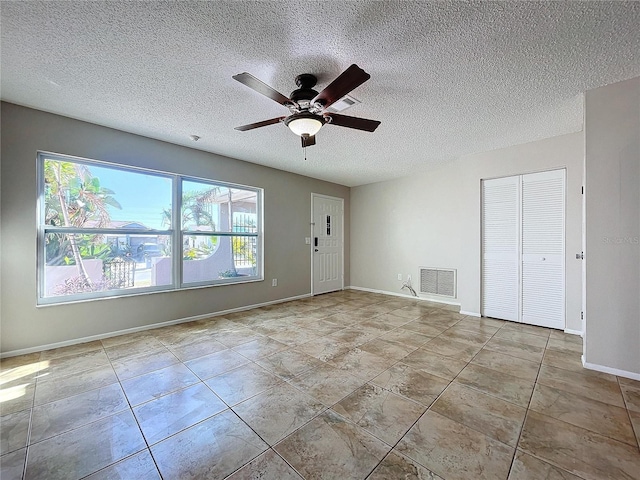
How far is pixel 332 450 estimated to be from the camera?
146cm

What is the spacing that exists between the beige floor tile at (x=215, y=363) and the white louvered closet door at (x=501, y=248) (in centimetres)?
348

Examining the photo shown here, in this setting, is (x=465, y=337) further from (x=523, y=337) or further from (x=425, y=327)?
(x=523, y=337)

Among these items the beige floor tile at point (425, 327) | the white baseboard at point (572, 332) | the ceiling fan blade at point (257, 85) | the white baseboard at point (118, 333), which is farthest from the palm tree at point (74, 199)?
the white baseboard at point (572, 332)

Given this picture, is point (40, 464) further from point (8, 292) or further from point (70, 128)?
point (70, 128)

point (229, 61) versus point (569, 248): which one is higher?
point (229, 61)

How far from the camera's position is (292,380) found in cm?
217

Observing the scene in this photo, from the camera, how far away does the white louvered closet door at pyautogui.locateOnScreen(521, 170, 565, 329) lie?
3367 mm

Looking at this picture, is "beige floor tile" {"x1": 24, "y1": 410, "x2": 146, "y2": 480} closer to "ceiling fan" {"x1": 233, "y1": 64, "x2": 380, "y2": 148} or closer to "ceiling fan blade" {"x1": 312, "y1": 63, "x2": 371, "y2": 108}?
"ceiling fan" {"x1": 233, "y1": 64, "x2": 380, "y2": 148}

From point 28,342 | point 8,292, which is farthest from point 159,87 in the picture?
point 28,342

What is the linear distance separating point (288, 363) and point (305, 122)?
81.4 inches

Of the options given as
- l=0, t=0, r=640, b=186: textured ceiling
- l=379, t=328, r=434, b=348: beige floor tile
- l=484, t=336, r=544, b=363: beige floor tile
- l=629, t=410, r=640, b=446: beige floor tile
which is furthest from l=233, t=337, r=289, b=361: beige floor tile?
l=629, t=410, r=640, b=446: beige floor tile

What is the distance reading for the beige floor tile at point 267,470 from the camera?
1.29 m

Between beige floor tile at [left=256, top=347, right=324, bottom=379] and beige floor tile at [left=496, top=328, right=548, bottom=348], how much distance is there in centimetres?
226

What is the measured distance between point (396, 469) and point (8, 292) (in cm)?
363
